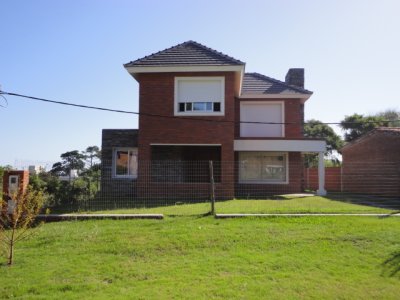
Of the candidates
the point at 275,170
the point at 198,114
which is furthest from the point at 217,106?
the point at 275,170

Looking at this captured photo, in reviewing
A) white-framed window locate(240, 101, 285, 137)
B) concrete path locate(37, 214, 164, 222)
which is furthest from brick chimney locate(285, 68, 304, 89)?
concrete path locate(37, 214, 164, 222)

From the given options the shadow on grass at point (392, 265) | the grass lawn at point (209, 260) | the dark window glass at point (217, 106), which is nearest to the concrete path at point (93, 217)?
the grass lawn at point (209, 260)

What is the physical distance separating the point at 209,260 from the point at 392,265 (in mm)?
3196

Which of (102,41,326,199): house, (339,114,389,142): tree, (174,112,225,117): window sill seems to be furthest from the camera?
(339,114,389,142): tree

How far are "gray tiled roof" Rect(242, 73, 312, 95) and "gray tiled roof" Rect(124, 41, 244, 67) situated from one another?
14.0 ft

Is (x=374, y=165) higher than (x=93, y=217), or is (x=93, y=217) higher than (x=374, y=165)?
(x=374, y=165)

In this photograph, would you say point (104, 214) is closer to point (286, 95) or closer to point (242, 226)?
point (242, 226)

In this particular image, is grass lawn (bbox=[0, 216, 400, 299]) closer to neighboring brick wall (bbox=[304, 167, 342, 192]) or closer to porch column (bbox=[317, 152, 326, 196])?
porch column (bbox=[317, 152, 326, 196])

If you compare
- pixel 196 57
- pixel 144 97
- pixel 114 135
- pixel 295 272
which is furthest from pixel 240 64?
pixel 295 272

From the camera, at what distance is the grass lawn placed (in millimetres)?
5605

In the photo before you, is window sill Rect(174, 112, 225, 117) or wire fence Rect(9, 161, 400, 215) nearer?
wire fence Rect(9, 161, 400, 215)

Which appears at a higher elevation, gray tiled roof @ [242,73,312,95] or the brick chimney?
the brick chimney

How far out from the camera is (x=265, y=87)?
71.7 ft

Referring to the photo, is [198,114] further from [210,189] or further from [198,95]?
[210,189]
